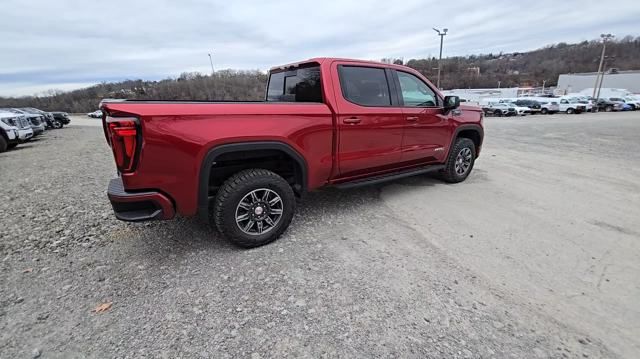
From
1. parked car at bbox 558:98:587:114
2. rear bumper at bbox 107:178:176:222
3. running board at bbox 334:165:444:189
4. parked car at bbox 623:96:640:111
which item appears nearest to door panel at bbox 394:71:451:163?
running board at bbox 334:165:444:189

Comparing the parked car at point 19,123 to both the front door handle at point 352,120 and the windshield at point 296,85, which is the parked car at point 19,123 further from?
the front door handle at point 352,120

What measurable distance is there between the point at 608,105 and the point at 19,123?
46872 millimetres

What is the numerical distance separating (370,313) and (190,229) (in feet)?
7.58

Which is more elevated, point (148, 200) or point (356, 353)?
point (148, 200)

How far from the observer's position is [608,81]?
6475cm

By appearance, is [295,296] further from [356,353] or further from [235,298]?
[356,353]

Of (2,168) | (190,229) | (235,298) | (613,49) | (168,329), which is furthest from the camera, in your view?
(613,49)

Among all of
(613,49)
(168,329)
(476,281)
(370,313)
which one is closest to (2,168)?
(168,329)

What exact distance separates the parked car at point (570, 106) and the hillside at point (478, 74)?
107 ft

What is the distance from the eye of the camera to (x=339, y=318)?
223 centimetres

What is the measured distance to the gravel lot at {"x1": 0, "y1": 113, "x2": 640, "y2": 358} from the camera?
204 centimetres

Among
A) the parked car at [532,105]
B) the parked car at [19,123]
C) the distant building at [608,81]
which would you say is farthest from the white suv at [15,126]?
the distant building at [608,81]

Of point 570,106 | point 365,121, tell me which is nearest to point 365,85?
point 365,121

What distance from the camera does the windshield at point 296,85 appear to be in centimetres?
362
